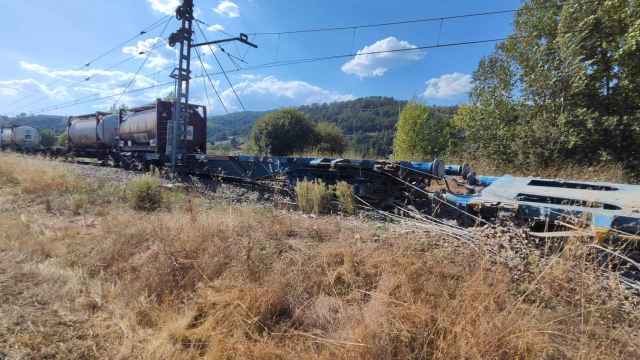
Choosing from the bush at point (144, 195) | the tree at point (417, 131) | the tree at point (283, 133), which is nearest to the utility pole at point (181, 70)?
the bush at point (144, 195)

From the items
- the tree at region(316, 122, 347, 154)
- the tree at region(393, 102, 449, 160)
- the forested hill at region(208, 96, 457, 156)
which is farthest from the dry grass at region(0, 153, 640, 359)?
the forested hill at region(208, 96, 457, 156)

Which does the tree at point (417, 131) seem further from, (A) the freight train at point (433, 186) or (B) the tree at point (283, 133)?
(A) the freight train at point (433, 186)

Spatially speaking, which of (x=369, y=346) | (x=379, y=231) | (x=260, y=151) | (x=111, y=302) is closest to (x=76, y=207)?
(x=111, y=302)

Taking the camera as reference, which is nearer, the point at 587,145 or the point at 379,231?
the point at 379,231

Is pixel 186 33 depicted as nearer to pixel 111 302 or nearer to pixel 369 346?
pixel 111 302

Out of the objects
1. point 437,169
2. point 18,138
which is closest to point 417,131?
point 437,169

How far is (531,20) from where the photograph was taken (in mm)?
12617

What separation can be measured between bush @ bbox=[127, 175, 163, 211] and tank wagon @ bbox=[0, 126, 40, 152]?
1409 inches

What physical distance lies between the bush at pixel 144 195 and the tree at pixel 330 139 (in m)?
22.4

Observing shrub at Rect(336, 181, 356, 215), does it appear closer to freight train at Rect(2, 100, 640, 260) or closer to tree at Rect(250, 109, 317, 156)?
freight train at Rect(2, 100, 640, 260)

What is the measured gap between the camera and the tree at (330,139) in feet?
98.8

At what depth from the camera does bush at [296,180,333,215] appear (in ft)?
22.0

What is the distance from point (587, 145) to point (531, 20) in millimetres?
6186

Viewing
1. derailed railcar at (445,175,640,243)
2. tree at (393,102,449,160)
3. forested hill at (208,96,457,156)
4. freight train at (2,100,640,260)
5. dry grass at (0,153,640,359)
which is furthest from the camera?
forested hill at (208,96,457,156)
